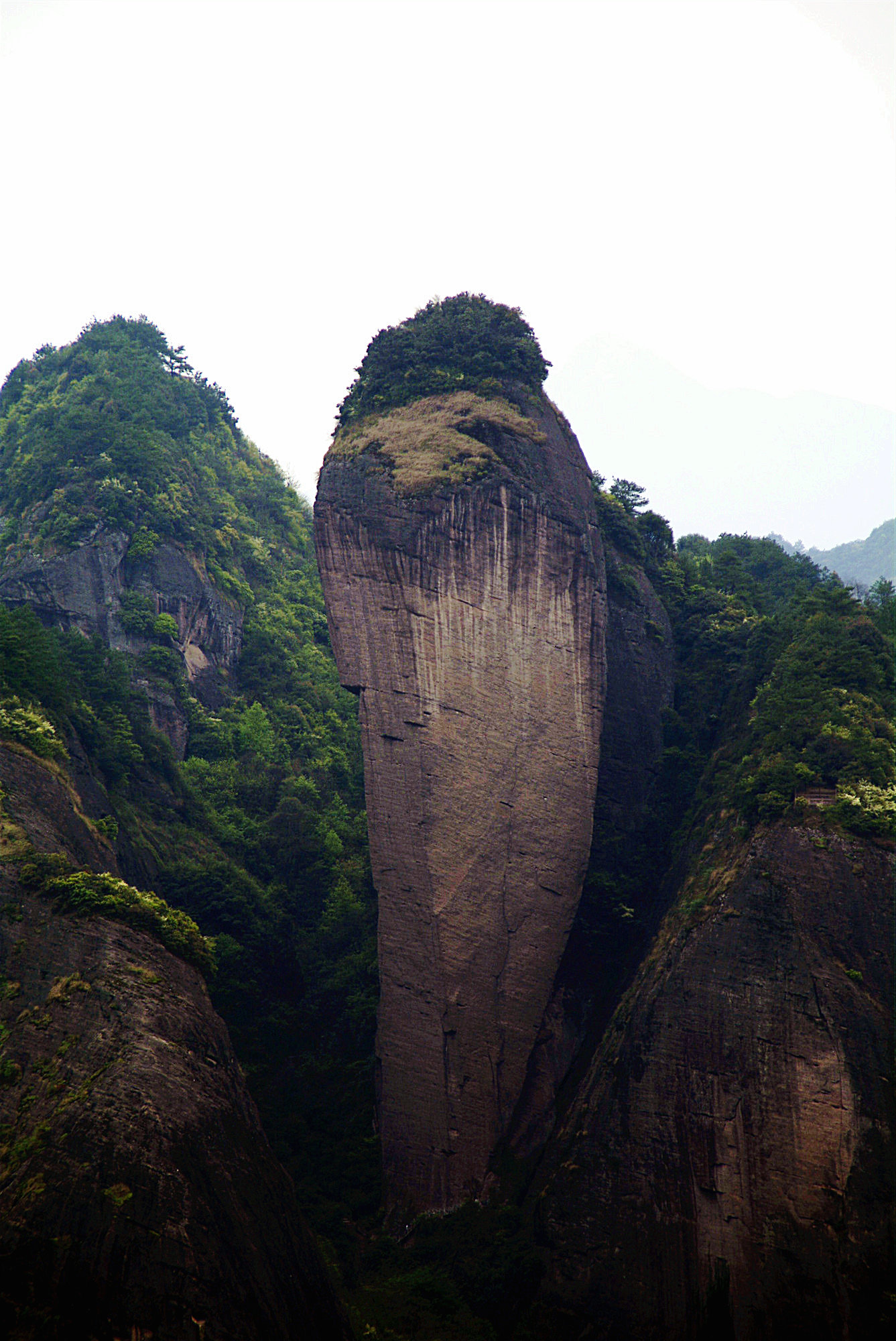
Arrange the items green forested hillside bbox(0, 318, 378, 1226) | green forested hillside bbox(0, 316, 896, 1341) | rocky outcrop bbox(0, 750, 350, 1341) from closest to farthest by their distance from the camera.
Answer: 1. rocky outcrop bbox(0, 750, 350, 1341)
2. green forested hillside bbox(0, 316, 896, 1341)
3. green forested hillside bbox(0, 318, 378, 1226)

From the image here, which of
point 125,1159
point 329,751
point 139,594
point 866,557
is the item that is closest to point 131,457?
point 139,594

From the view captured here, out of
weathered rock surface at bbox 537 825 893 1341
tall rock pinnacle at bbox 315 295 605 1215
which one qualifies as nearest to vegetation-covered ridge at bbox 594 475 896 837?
weathered rock surface at bbox 537 825 893 1341

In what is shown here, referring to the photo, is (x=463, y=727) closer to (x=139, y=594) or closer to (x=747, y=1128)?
(x=747, y=1128)

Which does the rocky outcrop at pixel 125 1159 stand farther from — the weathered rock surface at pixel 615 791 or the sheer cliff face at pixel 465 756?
the weathered rock surface at pixel 615 791

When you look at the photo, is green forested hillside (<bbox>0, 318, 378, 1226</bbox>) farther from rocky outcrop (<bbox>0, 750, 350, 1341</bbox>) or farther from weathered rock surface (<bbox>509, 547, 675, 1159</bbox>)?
weathered rock surface (<bbox>509, 547, 675, 1159</bbox>)

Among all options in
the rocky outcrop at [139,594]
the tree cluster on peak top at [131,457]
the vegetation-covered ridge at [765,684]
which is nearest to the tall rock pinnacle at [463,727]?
the vegetation-covered ridge at [765,684]

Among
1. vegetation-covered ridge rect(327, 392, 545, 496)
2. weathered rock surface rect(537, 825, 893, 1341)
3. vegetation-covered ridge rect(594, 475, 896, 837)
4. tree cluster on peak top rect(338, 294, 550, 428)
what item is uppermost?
tree cluster on peak top rect(338, 294, 550, 428)
